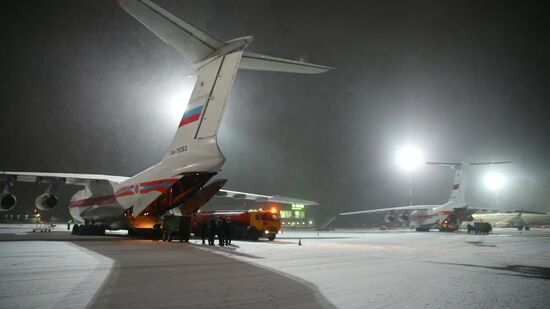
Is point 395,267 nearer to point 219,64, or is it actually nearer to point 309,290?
point 309,290

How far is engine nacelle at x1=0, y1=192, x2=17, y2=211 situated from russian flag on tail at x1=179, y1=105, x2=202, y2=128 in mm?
10816

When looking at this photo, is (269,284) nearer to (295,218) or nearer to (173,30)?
(173,30)

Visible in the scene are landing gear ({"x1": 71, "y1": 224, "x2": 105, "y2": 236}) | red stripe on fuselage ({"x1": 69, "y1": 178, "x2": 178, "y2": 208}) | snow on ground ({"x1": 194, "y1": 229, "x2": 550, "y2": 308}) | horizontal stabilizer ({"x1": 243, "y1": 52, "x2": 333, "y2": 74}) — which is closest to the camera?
snow on ground ({"x1": 194, "y1": 229, "x2": 550, "y2": 308})

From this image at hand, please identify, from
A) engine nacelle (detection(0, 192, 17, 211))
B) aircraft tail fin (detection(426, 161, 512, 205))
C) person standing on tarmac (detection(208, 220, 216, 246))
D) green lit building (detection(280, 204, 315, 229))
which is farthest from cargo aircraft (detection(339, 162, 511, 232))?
engine nacelle (detection(0, 192, 17, 211))

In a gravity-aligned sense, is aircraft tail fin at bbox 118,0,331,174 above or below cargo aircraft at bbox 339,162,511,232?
above

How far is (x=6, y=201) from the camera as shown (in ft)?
60.9

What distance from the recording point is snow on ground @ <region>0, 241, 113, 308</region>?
15.8 feet

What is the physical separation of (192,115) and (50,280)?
8.72 m

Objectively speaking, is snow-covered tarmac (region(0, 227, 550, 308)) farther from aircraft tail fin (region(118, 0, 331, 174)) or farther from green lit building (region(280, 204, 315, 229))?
green lit building (region(280, 204, 315, 229))

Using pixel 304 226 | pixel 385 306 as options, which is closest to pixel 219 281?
pixel 385 306

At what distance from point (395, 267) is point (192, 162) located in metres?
8.19

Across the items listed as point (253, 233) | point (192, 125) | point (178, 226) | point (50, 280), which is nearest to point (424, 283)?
point (50, 280)

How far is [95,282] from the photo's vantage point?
20.5 ft

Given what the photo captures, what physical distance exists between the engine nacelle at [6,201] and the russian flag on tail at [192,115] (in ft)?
35.5
